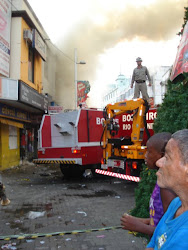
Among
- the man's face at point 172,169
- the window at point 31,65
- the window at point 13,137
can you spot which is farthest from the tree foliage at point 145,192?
the window at point 31,65

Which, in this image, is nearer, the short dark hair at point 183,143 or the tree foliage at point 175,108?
the short dark hair at point 183,143

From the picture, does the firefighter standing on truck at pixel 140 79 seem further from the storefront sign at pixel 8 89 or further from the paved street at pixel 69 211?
the storefront sign at pixel 8 89

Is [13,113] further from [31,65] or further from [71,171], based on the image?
[71,171]

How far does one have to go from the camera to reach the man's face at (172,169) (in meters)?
1.21

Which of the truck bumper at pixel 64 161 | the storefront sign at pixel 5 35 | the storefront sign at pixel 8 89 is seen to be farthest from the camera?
the storefront sign at pixel 5 35

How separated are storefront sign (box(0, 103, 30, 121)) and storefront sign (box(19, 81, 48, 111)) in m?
1.10

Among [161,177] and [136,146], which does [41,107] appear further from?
[161,177]

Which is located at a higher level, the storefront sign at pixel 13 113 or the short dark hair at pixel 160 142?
the storefront sign at pixel 13 113

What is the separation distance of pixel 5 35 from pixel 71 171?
23.5 ft

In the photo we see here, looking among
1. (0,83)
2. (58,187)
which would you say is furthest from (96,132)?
(0,83)

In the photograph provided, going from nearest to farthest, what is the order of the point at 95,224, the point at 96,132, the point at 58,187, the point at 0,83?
the point at 95,224 < the point at 58,187 < the point at 96,132 < the point at 0,83

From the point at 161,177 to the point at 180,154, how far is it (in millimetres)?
174

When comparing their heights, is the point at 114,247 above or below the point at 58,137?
below

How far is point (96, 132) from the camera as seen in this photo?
380 inches
